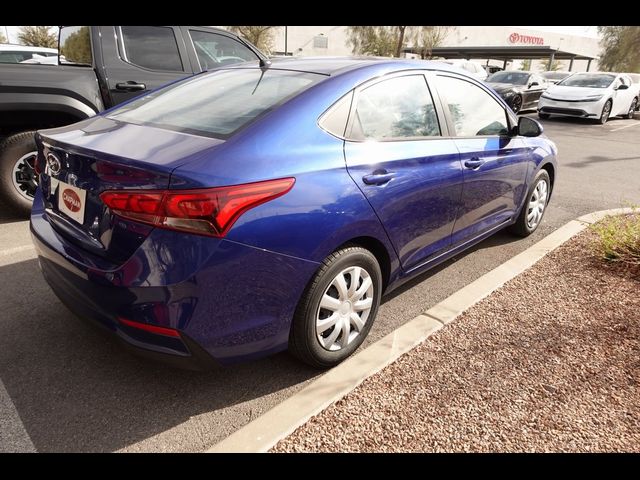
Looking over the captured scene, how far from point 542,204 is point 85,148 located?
4109 mm

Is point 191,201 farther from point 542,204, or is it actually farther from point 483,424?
point 542,204

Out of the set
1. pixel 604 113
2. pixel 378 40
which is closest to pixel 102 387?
pixel 604 113

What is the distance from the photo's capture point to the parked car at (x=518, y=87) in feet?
48.9

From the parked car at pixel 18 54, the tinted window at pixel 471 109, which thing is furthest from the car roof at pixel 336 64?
the parked car at pixel 18 54

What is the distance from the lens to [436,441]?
2037 mm

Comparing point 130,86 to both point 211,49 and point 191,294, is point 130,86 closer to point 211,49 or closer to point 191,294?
point 211,49

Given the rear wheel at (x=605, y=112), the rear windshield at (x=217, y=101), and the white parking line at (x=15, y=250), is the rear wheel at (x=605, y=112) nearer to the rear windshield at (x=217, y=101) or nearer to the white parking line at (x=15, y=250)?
the rear windshield at (x=217, y=101)

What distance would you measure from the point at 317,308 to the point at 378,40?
4181 cm

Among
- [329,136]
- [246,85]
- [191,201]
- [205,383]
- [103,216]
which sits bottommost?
[205,383]

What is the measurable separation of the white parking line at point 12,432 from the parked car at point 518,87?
15160 mm

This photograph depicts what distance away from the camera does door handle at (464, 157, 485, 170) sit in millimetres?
3164

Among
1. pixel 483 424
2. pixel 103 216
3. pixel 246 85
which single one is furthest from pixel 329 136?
pixel 483 424

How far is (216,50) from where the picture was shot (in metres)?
5.53

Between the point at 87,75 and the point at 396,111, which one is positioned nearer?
the point at 396,111
